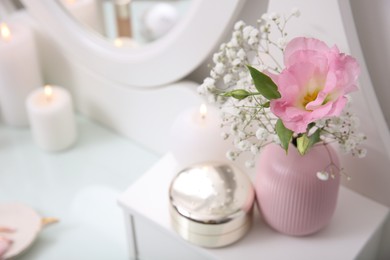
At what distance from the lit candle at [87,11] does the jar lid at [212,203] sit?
282mm

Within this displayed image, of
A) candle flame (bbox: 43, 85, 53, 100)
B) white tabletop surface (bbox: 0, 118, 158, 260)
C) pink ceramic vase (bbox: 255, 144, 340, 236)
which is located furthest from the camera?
candle flame (bbox: 43, 85, 53, 100)

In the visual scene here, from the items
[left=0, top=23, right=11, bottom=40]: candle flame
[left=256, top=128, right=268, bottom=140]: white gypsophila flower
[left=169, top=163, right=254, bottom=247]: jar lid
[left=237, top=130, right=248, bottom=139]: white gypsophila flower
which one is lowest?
[left=169, top=163, right=254, bottom=247]: jar lid

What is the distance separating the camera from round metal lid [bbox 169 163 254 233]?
58 centimetres

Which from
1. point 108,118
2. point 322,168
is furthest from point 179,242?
point 108,118

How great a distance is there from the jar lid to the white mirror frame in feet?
0.47

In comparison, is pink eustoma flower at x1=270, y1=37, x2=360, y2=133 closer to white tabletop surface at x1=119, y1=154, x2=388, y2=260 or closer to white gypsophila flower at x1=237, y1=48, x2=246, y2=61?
white gypsophila flower at x1=237, y1=48, x2=246, y2=61

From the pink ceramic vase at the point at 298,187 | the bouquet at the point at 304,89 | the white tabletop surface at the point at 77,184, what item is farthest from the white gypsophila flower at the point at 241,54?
the white tabletop surface at the point at 77,184

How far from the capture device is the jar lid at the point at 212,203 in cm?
58

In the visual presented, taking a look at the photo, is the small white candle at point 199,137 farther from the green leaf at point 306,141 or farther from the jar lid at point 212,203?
the green leaf at point 306,141

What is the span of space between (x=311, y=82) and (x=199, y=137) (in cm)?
20

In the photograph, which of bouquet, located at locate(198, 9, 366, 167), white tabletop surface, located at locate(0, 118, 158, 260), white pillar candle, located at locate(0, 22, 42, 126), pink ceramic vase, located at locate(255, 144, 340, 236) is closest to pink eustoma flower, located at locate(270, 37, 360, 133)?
bouquet, located at locate(198, 9, 366, 167)

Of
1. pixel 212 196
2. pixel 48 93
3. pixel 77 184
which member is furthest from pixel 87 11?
pixel 212 196

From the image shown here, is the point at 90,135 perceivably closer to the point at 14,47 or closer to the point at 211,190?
the point at 14,47

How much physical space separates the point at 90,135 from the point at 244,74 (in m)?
0.40
